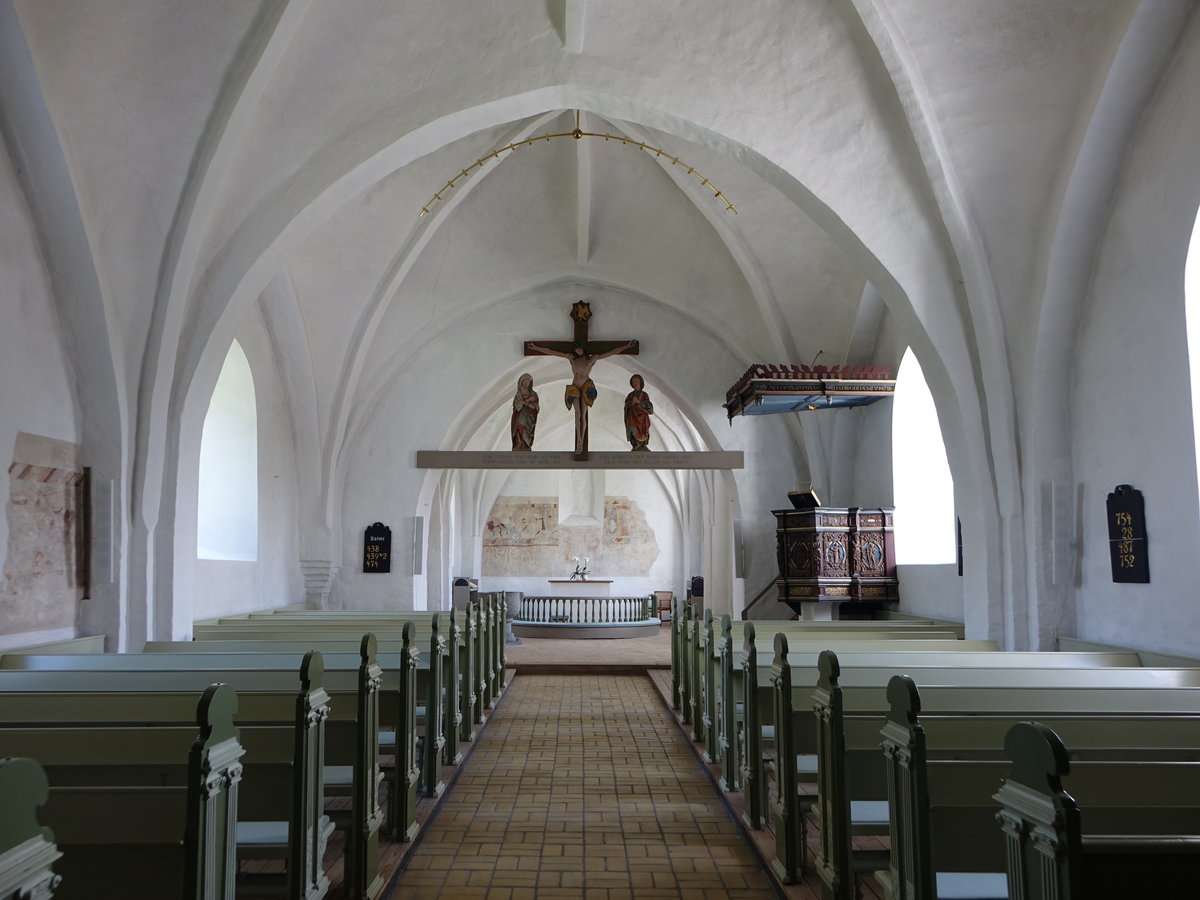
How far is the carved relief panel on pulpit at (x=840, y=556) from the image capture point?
1092cm

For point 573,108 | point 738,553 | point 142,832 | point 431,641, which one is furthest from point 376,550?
point 142,832

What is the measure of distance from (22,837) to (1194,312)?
649cm

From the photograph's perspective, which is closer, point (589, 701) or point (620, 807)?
point (620, 807)

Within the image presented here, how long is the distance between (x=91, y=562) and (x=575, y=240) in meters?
7.42

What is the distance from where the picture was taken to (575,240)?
41.8 feet

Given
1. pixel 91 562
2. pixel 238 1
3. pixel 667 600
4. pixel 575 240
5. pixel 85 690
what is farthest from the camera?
pixel 667 600

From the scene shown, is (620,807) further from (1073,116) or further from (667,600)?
(667,600)

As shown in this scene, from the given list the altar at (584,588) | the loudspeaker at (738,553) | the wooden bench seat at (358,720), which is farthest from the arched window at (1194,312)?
the altar at (584,588)

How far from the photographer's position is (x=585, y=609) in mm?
21094

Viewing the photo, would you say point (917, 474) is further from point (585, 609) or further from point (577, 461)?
point (585, 609)

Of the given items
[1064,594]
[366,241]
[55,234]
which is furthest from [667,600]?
[55,234]

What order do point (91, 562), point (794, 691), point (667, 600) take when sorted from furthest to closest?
point (667, 600) → point (91, 562) → point (794, 691)

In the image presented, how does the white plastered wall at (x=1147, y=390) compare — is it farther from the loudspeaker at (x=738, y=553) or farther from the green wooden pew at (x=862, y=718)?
the loudspeaker at (x=738, y=553)

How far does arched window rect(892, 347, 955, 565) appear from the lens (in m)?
10.8
